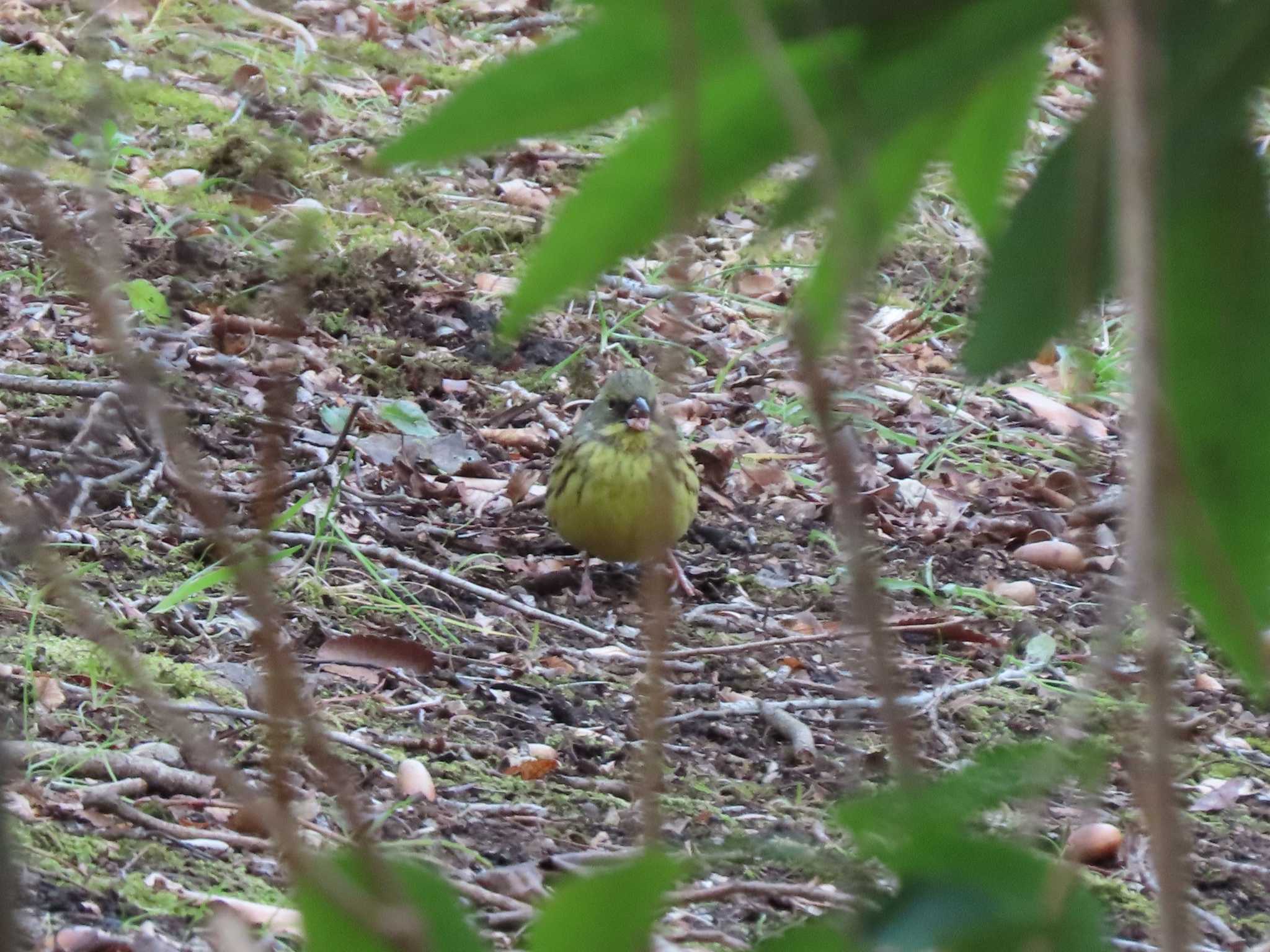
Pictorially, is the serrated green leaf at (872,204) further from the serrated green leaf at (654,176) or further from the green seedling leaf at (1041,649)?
the green seedling leaf at (1041,649)

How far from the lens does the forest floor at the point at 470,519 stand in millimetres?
1856

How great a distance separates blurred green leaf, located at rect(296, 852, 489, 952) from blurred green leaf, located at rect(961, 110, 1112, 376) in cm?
39

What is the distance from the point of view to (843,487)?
0.54 meters

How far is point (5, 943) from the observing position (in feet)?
1.71

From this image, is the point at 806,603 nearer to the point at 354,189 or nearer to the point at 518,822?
the point at 518,822

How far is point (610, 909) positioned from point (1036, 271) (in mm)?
404

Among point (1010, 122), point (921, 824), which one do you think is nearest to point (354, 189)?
point (1010, 122)

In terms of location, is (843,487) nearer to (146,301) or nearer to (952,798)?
(952,798)

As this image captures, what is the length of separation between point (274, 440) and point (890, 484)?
12.6 ft

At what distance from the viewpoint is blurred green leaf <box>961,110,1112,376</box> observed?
2.36ft

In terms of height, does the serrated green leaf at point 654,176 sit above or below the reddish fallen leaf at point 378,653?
below

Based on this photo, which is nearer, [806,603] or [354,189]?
[806,603]

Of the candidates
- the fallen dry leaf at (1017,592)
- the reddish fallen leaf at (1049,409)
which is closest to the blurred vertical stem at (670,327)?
the fallen dry leaf at (1017,592)

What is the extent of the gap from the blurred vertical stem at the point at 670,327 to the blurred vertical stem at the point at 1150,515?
15 cm
